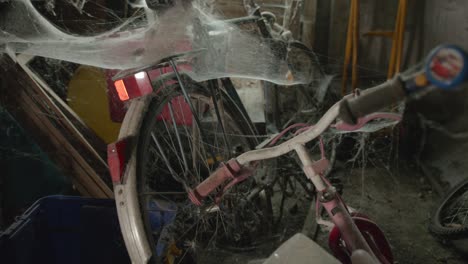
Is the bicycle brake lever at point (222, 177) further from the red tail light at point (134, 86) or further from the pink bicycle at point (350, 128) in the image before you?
the red tail light at point (134, 86)

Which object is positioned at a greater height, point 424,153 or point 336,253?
point 336,253

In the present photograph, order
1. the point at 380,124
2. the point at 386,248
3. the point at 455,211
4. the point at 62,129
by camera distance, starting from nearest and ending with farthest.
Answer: the point at 386,248 → the point at 380,124 → the point at 62,129 → the point at 455,211

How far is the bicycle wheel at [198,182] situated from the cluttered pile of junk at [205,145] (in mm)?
13

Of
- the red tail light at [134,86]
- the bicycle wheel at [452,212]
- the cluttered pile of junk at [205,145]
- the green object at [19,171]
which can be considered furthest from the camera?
the bicycle wheel at [452,212]

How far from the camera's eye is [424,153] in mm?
3617

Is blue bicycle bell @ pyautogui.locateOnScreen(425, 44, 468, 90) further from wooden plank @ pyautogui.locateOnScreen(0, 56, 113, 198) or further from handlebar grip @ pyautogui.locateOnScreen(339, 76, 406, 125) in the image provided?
wooden plank @ pyautogui.locateOnScreen(0, 56, 113, 198)

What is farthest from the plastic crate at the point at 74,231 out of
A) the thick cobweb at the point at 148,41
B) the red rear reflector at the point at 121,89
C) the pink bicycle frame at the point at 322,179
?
the pink bicycle frame at the point at 322,179

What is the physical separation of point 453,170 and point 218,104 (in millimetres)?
2617

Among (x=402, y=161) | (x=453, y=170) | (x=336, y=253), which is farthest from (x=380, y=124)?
(x=402, y=161)

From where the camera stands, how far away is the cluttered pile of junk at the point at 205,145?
1470mm

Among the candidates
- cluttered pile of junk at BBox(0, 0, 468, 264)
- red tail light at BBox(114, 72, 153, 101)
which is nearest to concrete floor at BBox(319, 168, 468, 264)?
cluttered pile of junk at BBox(0, 0, 468, 264)

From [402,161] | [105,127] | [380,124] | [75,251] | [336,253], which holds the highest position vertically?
[380,124]

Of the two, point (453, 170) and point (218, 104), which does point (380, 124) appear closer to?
point (218, 104)

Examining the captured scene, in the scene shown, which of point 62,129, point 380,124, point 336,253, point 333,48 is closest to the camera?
point 336,253
